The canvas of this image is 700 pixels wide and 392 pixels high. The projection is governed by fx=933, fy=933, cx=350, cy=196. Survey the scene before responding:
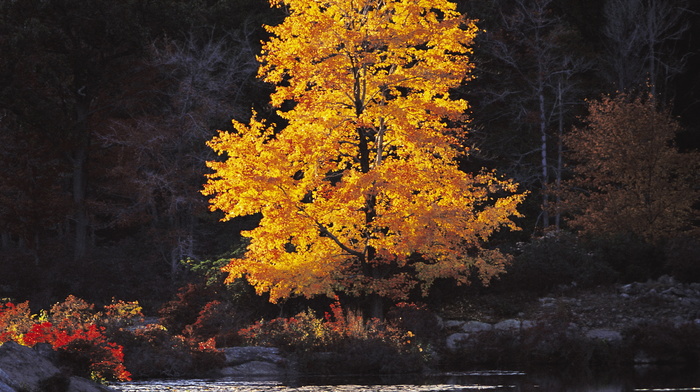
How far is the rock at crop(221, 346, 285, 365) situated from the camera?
70.0 feet

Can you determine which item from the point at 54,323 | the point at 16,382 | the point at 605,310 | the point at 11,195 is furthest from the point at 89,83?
the point at 16,382

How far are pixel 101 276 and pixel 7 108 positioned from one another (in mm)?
6729

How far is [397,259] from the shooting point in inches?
901

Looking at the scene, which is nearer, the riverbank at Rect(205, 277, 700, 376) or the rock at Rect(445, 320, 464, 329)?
the riverbank at Rect(205, 277, 700, 376)

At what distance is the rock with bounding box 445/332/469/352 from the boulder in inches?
457

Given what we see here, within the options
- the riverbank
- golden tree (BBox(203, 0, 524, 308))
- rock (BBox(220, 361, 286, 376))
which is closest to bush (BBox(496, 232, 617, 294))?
the riverbank

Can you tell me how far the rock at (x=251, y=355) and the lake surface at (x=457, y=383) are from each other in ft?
4.05

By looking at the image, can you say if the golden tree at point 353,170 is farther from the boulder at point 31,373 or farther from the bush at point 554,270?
the boulder at point 31,373

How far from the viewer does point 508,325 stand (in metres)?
24.8

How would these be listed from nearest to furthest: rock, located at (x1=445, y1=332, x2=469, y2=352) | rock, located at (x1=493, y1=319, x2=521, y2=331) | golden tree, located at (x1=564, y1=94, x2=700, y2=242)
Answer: rock, located at (x1=445, y1=332, x2=469, y2=352)
rock, located at (x1=493, y1=319, x2=521, y2=331)
golden tree, located at (x1=564, y1=94, x2=700, y2=242)

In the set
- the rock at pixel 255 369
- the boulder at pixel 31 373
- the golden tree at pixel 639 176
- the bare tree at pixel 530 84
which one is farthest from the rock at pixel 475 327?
the boulder at pixel 31 373

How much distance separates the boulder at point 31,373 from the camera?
12672 millimetres

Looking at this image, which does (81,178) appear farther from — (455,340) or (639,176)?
(639,176)

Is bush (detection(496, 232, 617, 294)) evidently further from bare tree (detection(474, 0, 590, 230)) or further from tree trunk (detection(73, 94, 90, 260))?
tree trunk (detection(73, 94, 90, 260))
